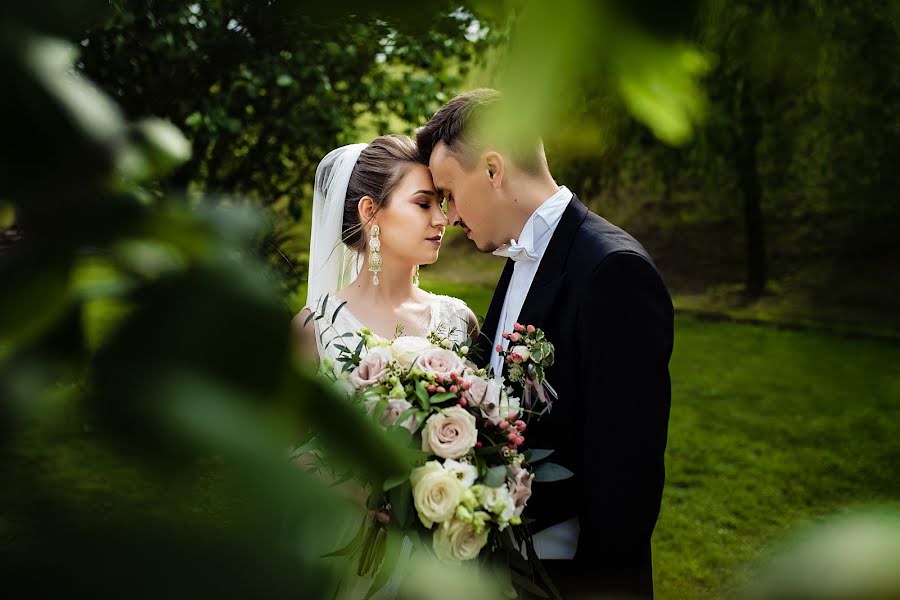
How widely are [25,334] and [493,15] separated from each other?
169mm

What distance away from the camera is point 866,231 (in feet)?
37.0

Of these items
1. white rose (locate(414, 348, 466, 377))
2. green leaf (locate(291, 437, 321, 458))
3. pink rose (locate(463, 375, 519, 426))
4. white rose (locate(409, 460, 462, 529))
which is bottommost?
green leaf (locate(291, 437, 321, 458))

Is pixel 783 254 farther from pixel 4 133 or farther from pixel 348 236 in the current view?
pixel 4 133

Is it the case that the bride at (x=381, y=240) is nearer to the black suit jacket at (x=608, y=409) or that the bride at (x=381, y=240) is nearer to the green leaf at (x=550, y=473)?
the black suit jacket at (x=608, y=409)

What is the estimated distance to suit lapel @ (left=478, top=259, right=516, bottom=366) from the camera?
120 inches

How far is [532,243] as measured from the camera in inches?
111

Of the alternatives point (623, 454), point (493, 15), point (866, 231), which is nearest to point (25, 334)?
point (493, 15)

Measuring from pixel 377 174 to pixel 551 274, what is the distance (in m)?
1.10

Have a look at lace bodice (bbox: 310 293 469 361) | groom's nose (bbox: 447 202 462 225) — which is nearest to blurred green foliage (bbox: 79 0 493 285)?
groom's nose (bbox: 447 202 462 225)

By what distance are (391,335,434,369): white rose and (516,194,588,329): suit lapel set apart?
387mm

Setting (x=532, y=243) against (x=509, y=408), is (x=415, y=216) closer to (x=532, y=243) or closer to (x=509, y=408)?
(x=532, y=243)

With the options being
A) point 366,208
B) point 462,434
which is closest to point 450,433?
point 462,434

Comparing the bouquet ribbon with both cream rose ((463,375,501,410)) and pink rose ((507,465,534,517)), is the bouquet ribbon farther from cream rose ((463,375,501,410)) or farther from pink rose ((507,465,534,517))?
pink rose ((507,465,534,517))

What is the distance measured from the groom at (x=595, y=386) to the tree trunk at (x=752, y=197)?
9639mm
